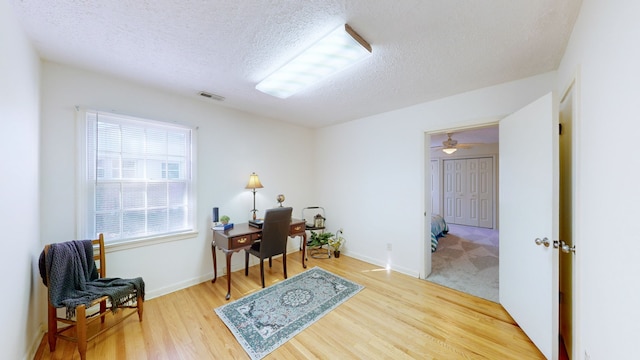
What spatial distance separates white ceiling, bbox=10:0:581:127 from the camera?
125cm

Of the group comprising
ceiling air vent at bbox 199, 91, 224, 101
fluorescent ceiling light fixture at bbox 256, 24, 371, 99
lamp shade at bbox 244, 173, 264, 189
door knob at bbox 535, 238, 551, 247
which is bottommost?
door knob at bbox 535, 238, 551, 247

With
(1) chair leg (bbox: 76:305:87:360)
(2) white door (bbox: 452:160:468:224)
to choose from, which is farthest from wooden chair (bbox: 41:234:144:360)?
(2) white door (bbox: 452:160:468:224)

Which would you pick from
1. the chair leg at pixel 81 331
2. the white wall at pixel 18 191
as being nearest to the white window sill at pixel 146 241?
the white wall at pixel 18 191

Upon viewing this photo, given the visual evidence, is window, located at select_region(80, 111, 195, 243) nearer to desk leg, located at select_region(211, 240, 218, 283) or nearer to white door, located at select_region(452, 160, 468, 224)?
desk leg, located at select_region(211, 240, 218, 283)

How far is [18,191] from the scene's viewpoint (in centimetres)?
137

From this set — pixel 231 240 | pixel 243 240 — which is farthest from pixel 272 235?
pixel 231 240

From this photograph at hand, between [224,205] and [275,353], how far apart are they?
1.98m

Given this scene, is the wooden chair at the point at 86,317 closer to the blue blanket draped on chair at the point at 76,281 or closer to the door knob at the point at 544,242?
the blue blanket draped on chair at the point at 76,281

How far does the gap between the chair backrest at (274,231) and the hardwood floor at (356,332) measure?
54cm

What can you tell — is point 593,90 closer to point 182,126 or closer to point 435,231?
point 182,126

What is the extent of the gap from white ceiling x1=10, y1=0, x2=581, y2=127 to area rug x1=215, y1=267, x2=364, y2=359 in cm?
235

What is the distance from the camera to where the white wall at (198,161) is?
192 centimetres

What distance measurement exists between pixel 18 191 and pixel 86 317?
1095mm

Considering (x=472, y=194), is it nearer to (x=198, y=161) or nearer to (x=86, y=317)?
(x=198, y=161)
